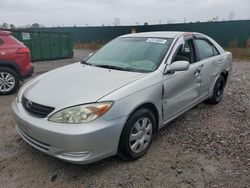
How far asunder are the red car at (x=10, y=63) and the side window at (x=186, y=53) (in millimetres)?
4163

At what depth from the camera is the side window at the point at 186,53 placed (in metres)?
3.49

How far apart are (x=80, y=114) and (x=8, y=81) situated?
14.0 feet

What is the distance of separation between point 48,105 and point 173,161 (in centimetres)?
163

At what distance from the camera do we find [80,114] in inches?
94.0

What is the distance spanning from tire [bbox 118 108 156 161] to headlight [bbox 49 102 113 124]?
1.31 feet

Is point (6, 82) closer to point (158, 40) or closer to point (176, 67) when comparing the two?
point (158, 40)

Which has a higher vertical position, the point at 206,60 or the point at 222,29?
the point at 222,29

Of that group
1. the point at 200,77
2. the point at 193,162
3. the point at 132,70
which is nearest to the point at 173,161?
the point at 193,162

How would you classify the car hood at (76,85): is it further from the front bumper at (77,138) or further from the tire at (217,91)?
the tire at (217,91)

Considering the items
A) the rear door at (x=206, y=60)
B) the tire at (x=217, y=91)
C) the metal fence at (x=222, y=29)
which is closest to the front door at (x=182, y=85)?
the rear door at (x=206, y=60)

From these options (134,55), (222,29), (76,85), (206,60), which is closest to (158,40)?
(134,55)

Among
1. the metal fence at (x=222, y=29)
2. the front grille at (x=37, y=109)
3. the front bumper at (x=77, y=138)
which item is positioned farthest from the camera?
the metal fence at (x=222, y=29)

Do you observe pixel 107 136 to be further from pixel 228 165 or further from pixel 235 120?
pixel 235 120

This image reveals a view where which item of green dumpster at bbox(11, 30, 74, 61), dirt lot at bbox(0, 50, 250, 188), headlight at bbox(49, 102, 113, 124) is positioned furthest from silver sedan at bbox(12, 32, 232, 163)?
green dumpster at bbox(11, 30, 74, 61)
